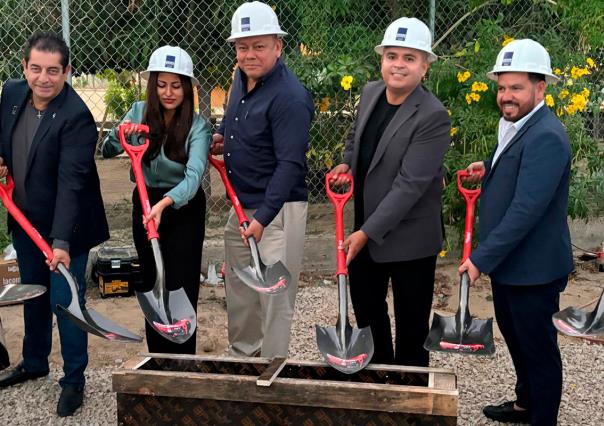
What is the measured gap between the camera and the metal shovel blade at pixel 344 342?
10.8ft

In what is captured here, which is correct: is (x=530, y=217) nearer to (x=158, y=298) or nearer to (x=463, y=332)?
(x=463, y=332)

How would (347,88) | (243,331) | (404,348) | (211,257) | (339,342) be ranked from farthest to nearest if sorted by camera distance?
(211,257)
(347,88)
(243,331)
(404,348)
(339,342)

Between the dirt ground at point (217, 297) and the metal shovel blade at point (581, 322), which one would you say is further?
the dirt ground at point (217, 297)

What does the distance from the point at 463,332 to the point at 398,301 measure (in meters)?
0.34

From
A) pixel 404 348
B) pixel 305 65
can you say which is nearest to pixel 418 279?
pixel 404 348

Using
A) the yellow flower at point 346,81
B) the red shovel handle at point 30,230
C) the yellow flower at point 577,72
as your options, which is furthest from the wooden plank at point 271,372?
the yellow flower at point 577,72

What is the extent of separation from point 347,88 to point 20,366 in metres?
2.93

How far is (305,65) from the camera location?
5.95 metres

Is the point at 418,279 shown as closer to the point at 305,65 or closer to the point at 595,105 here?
the point at 305,65

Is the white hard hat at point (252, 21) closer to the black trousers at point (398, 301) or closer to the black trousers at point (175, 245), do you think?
the black trousers at point (175, 245)

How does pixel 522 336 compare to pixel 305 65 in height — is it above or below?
below

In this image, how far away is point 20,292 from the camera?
3.59m

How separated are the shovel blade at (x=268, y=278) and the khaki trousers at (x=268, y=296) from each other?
9 cm

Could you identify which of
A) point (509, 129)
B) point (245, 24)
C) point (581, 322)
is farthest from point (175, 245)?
point (581, 322)
